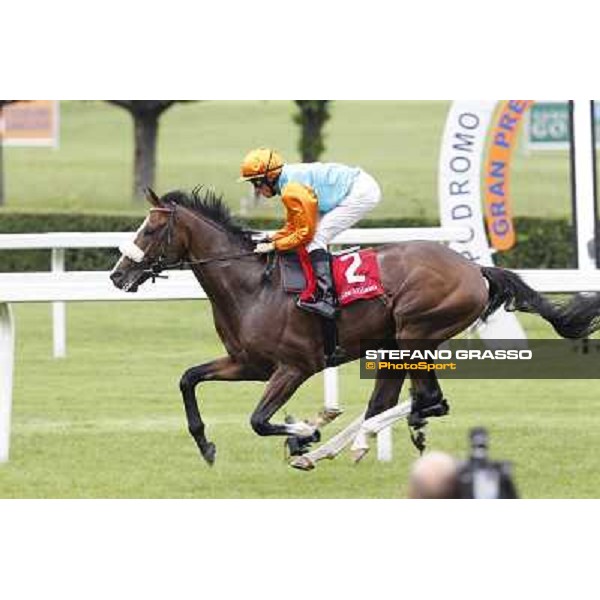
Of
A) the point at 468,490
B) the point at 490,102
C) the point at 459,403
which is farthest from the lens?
the point at 490,102

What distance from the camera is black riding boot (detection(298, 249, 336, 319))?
8.88 m

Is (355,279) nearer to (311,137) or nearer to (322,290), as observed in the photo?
(322,290)

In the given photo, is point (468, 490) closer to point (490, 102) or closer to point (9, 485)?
point (9, 485)

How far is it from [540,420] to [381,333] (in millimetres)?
2215

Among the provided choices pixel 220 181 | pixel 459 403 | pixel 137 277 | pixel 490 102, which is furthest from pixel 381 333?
pixel 220 181

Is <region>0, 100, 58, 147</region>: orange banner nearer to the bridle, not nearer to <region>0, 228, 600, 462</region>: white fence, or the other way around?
<region>0, 228, 600, 462</region>: white fence

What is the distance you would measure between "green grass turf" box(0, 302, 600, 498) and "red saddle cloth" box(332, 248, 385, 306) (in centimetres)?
84

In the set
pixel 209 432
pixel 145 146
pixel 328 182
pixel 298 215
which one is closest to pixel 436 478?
pixel 298 215

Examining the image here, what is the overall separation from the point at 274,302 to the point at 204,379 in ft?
1.62

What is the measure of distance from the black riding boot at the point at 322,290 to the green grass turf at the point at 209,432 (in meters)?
0.77

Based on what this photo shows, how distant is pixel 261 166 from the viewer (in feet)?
29.2

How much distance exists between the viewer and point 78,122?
4366 cm

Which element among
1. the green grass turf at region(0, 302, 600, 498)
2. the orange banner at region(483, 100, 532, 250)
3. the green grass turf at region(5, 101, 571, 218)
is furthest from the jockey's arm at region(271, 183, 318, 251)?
the green grass turf at region(5, 101, 571, 218)

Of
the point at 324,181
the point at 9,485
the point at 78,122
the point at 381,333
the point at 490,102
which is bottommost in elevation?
the point at 9,485
